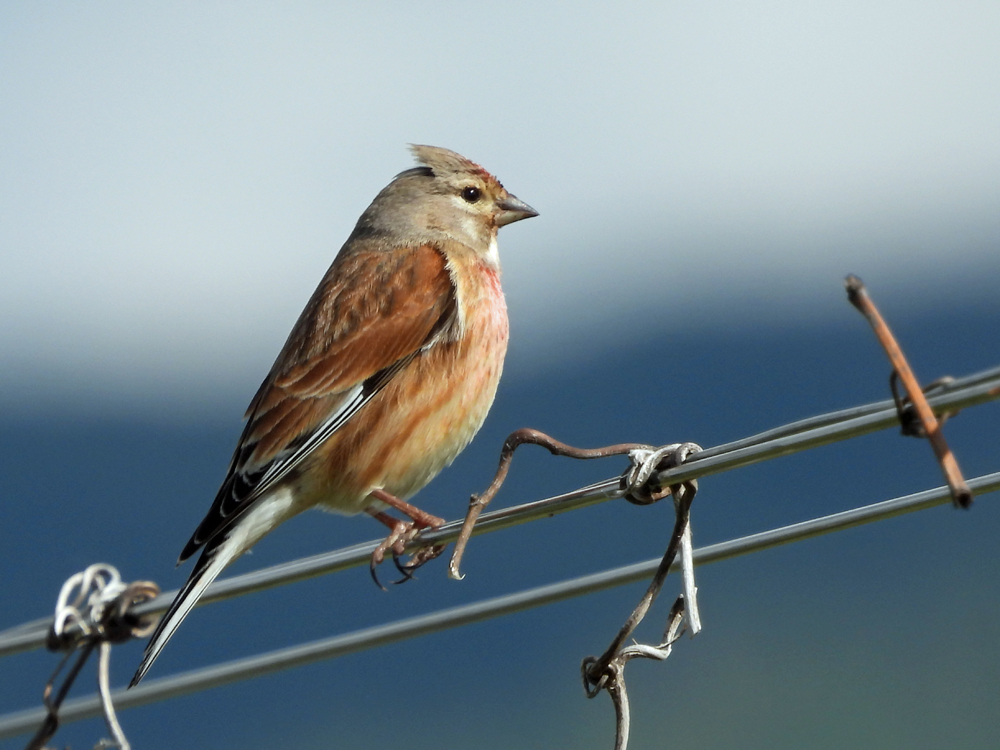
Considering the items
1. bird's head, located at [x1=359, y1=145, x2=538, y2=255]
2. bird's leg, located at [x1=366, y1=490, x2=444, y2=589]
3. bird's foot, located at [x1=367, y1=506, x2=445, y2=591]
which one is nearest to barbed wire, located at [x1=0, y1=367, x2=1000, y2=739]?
bird's foot, located at [x1=367, y1=506, x2=445, y2=591]

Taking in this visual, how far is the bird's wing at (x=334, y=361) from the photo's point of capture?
3805 millimetres

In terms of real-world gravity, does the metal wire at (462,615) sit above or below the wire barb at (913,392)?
below

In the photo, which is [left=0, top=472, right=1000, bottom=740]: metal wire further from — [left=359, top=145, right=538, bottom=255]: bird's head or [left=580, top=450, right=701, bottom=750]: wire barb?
[left=359, top=145, right=538, bottom=255]: bird's head

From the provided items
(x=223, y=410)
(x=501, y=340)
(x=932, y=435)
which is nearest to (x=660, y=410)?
(x=223, y=410)

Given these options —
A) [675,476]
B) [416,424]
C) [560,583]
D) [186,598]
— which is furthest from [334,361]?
[675,476]

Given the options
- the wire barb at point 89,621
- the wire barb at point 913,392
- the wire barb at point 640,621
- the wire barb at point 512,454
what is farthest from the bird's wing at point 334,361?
the wire barb at point 913,392

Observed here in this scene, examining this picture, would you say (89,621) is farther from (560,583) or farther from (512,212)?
(512,212)

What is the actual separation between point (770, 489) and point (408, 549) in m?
28.0

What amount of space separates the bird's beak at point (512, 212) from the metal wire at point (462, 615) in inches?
84.4

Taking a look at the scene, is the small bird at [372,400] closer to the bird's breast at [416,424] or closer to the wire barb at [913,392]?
the bird's breast at [416,424]

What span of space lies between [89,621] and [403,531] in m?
0.95

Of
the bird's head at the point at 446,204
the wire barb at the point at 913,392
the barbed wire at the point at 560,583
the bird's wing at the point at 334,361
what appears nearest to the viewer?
the wire barb at the point at 913,392

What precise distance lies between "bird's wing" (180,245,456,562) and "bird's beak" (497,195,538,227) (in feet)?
1.49

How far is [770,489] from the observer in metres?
30.3
